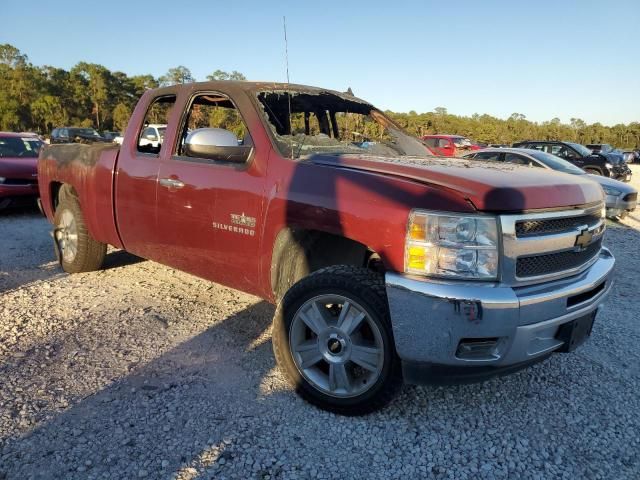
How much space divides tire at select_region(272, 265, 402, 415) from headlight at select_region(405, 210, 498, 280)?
0.38 meters

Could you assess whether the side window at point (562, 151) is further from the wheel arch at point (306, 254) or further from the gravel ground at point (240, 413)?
the wheel arch at point (306, 254)

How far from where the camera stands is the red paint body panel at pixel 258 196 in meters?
2.40

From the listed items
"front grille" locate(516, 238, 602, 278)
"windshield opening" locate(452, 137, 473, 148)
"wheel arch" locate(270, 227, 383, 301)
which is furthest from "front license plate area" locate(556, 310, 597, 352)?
"windshield opening" locate(452, 137, 473, 148)

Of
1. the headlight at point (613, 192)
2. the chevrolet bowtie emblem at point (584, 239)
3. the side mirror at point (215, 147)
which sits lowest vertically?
the headlight at point (613, 192)

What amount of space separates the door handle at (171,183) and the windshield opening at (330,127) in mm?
840

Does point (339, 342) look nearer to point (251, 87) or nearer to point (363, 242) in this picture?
point (363, 242)

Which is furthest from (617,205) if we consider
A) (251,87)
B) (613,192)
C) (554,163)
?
(251,87)

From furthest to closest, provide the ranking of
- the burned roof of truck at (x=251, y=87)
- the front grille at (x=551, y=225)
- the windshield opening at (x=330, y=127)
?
the burned roof of truck at (x=251, y=87), the windshield opening at (x=330, y=127), the front grille at (x=551, y=225)

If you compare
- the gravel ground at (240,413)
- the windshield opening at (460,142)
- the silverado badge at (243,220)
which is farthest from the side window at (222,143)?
the windshield opening at (460,142)

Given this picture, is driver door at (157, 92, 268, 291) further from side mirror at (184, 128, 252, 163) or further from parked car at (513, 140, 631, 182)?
Answer: parked car at (513, 140, 631, 182)

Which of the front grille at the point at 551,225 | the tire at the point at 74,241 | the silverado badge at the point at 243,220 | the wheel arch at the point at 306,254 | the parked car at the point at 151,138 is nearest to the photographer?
the front grille at the point at 551,225

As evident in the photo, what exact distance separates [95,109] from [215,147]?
67.0 metres

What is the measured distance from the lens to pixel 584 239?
2.65m

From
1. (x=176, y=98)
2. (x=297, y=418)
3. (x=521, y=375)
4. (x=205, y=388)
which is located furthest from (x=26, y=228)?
(x=521, y=375)
